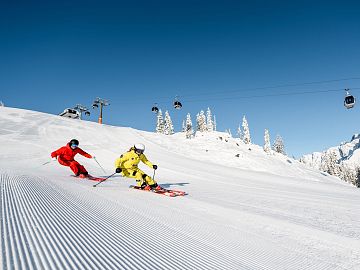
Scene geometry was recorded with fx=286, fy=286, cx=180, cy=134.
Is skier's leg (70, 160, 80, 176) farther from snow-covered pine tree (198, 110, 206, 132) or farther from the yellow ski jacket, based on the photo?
snow-covered pine tree (198, 110, 206, 132)

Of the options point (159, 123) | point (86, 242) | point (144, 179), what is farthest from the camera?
point (159, 123)

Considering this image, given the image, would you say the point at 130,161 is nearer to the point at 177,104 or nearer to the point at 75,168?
the point at 75,168

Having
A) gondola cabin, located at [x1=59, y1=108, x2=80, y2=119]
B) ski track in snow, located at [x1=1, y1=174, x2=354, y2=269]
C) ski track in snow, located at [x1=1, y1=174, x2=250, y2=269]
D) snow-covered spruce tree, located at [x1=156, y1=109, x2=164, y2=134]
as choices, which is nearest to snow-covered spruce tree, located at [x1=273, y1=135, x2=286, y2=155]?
snow-covered spruce tree, located at [x1=156, y1=109, x2=164, y2=134]

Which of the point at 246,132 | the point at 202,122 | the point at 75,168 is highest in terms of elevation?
the point at 202,122

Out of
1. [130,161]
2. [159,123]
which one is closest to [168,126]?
[159,123]

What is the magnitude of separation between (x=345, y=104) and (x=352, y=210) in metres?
13.3

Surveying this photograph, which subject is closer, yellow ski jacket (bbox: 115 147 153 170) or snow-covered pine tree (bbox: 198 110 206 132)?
yellow ski jacket (bbox: 115 147 153 170)

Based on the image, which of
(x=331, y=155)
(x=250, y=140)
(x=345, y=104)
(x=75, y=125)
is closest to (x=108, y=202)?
(x=345, y=104)

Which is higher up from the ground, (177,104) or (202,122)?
(202,122)

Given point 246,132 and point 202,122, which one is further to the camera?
point 202,122

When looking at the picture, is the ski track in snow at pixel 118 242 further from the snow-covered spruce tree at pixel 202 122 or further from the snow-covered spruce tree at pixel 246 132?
the snow-covered spruce tree at pixel 246 132

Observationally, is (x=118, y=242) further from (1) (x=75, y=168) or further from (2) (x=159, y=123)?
(2) (x=159, y=123)

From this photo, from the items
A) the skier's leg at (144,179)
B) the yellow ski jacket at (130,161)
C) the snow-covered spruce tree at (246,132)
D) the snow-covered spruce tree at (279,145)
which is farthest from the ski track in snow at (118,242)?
the snow-covered spruce tree at (279,145)

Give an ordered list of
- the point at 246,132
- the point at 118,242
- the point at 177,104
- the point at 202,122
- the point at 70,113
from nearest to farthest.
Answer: the point at 118,242 < the point at 177,104 < the point at 70,113 < the point at 246,132 < the point at 202,122
